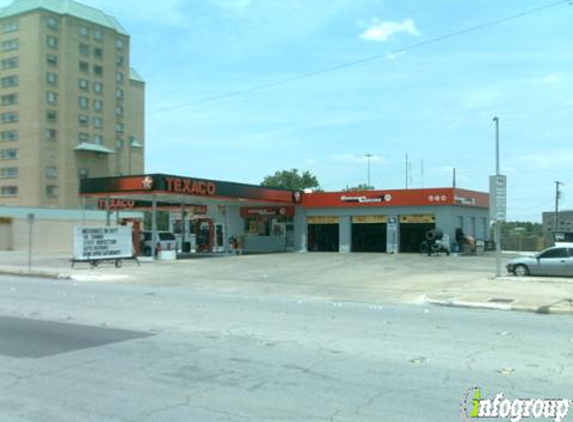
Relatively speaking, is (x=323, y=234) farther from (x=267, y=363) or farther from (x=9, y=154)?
(x=9, y=154)

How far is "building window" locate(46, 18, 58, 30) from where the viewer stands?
84812 millimetres

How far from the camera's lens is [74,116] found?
8794cm

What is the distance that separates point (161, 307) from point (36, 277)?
15.2 metres

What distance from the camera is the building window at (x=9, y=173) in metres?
84.3

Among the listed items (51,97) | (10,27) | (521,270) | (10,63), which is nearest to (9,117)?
(51,97)

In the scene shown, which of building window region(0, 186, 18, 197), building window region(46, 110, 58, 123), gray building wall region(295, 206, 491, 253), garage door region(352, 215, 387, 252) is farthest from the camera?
building window region(46, 110, 58, 123)

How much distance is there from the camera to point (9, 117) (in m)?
85.6

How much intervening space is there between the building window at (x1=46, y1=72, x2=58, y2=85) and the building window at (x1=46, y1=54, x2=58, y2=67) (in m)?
1.26

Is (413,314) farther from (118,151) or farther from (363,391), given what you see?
(118,151)

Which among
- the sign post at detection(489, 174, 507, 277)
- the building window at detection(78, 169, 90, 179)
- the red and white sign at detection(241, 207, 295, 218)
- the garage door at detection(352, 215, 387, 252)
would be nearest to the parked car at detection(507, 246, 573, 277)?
the sign post at detection(489, 174, 507, 277)

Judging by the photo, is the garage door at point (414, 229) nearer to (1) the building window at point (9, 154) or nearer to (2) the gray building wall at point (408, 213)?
(2) the gray building wall at point (408, 213)

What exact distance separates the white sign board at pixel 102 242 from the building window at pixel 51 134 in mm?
56514

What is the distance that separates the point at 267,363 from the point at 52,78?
8447cm

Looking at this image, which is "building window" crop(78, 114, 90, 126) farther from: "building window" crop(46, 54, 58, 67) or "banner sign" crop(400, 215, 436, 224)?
"banner sign" crop(400, 215, 436, 224)
